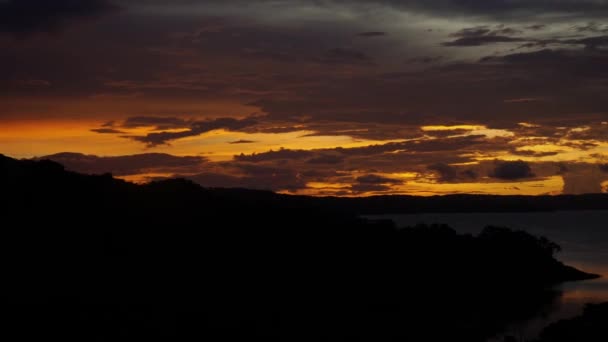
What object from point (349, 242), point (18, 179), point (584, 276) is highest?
point (18, 179)

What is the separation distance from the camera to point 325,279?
94125 mm

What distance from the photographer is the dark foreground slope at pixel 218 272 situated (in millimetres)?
60312

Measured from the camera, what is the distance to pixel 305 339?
63031mm

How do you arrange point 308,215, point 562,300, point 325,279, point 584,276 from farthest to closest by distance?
point 584,276
point 308,215
point 562,300
point 325,279

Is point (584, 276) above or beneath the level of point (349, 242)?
beneath

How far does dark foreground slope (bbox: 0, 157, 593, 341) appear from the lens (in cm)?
6031

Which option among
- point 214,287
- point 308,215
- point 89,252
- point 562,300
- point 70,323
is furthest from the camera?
point 308,215

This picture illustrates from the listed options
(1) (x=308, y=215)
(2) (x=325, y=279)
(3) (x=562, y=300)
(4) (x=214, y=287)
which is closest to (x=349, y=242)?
(1) (x=308, y=215)

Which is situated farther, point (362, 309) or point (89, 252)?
point (362, 309)

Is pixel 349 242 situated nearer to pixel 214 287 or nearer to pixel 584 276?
pixel 214 287

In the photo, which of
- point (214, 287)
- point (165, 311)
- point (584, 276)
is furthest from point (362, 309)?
point (584, 276)

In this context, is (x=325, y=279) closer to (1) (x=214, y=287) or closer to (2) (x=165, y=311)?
(1) (x=214, y=287)

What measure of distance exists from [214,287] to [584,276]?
88469 millimetres

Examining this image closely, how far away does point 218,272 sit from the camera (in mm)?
82188
